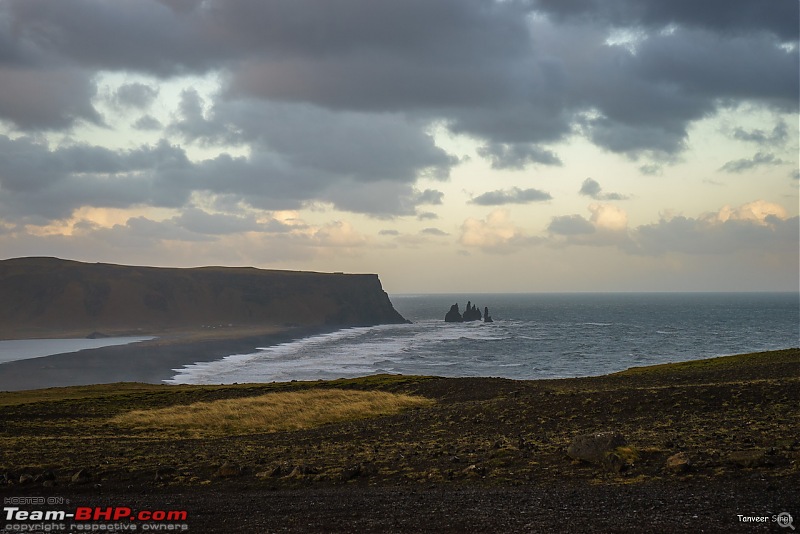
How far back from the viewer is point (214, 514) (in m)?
14.7

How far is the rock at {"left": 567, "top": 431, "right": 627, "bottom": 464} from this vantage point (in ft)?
57.9

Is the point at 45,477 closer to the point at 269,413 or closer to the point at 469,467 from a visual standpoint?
the point at 469,467

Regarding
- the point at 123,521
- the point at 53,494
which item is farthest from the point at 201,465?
the point at 123,521

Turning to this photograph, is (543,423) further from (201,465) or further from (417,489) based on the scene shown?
(201,465)

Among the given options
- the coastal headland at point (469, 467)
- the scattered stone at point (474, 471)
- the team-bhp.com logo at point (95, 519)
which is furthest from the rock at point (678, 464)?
the team-bhp.com logo at point (95, 519)

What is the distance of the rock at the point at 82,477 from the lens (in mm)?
18719

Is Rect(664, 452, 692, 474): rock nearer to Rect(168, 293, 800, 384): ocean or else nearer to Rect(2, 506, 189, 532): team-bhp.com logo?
Rect(2, 506, 189, 532): team-bhp.com logo

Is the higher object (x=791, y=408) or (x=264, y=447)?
(x=791, y=408)

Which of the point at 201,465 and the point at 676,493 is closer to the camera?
the point at 676,493

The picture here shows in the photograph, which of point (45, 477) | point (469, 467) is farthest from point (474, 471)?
point (45, 477)

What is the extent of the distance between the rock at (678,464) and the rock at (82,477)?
17.4m

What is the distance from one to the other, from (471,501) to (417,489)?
7.16 feet

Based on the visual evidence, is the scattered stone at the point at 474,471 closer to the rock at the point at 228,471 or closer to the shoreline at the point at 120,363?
the rock at the point at 228,471

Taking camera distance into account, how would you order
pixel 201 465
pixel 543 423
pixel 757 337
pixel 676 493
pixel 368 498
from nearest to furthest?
1. pixel 676 493
2. pixel 368 498
3. pixel 201 465
4. pixel 543 423
5. pixel 757 337
